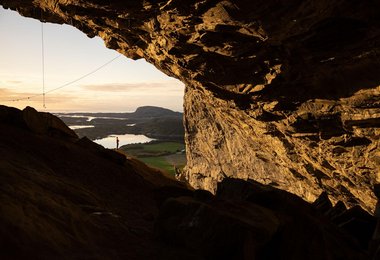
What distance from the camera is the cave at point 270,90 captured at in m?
8.02

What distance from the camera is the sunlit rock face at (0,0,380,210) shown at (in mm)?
12258

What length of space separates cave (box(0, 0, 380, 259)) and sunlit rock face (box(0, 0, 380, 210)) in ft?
0.19

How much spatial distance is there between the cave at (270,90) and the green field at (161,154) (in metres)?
55.4

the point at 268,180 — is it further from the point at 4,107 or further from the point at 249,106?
the point at 4,107

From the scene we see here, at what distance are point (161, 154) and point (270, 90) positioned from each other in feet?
264

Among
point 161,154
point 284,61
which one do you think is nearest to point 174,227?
point 284,61

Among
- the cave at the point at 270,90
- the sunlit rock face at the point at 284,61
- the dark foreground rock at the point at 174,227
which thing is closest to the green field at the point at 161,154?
the sunlit rock face at the point at 284,61

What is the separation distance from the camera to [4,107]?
721 inches

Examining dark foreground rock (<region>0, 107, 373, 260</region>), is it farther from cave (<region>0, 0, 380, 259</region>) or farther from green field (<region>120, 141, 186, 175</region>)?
green field (<region>120, 141, 186, 175</region>)

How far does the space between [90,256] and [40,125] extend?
14591 millimetres

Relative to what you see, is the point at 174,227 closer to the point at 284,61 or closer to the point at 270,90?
the point at 284,61

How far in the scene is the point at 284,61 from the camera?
15734mm

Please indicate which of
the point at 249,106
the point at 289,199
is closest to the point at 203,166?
the point at 249,106

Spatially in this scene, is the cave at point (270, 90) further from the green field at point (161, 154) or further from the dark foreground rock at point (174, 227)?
the green field at point (161, 154)
